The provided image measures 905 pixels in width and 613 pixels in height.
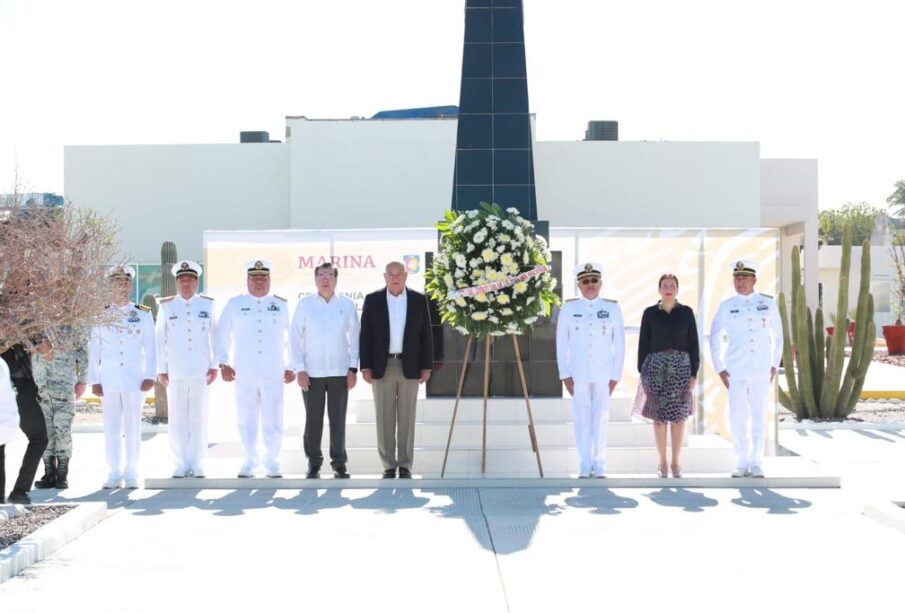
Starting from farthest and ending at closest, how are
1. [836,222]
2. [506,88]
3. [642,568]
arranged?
[836,222], [506,88], [642,568]

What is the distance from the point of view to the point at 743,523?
23.9 feet

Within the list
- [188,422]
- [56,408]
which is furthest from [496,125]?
[56,408]

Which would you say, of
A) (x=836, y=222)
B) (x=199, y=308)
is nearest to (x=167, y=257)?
(x=199, y=308)

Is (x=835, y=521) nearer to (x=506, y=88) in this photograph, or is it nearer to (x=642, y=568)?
(x=642, y=568)

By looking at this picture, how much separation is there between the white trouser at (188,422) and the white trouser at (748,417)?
4619 mm

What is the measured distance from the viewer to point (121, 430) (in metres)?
9.14

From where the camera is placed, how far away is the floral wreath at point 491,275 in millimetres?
9102

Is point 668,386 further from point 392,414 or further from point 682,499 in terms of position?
point 392,414

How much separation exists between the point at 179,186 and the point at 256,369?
19.0 m

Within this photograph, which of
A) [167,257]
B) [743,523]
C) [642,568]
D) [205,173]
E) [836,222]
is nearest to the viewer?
[642,568]

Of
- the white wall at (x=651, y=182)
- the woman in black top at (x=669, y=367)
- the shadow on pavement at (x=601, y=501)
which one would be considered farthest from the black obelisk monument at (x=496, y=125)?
the white wall at (x=651, y=182)

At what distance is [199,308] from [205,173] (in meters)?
18.6

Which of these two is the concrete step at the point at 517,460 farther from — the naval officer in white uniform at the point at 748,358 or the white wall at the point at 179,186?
the white wall at the point at 179,186

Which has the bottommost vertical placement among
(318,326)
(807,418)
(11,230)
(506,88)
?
(807,418)
